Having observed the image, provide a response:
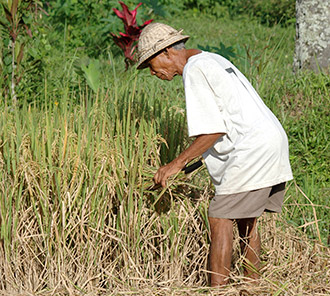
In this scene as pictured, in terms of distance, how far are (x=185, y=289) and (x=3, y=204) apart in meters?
1.07

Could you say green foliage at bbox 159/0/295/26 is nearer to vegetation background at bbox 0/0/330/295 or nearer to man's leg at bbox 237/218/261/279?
vegetation background at bbox 0/0/330/295

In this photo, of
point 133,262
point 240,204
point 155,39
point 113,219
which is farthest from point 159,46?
point 133,262

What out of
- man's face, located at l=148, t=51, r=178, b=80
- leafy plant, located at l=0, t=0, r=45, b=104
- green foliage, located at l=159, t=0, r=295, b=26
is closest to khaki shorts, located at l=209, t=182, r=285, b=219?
man's face, located at l=148, t=51, r=178, b=80

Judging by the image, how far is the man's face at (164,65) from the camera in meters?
3.00

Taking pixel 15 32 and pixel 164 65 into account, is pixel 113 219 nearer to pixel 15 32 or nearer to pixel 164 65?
pixel 164 65

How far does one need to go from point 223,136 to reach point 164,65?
46 cm

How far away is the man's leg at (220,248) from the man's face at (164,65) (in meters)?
0.75

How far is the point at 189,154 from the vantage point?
9.48 ft

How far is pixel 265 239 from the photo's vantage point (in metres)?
3.59

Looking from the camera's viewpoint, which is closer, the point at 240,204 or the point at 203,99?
the point at 203,99

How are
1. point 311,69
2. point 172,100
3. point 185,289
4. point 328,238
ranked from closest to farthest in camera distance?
point 185,289 → point 328,238 → point 172,100 → point 311,69

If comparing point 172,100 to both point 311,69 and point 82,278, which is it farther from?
point 82,278

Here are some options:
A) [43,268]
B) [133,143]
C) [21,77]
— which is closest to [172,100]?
[21,77]

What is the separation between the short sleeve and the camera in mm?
2820
